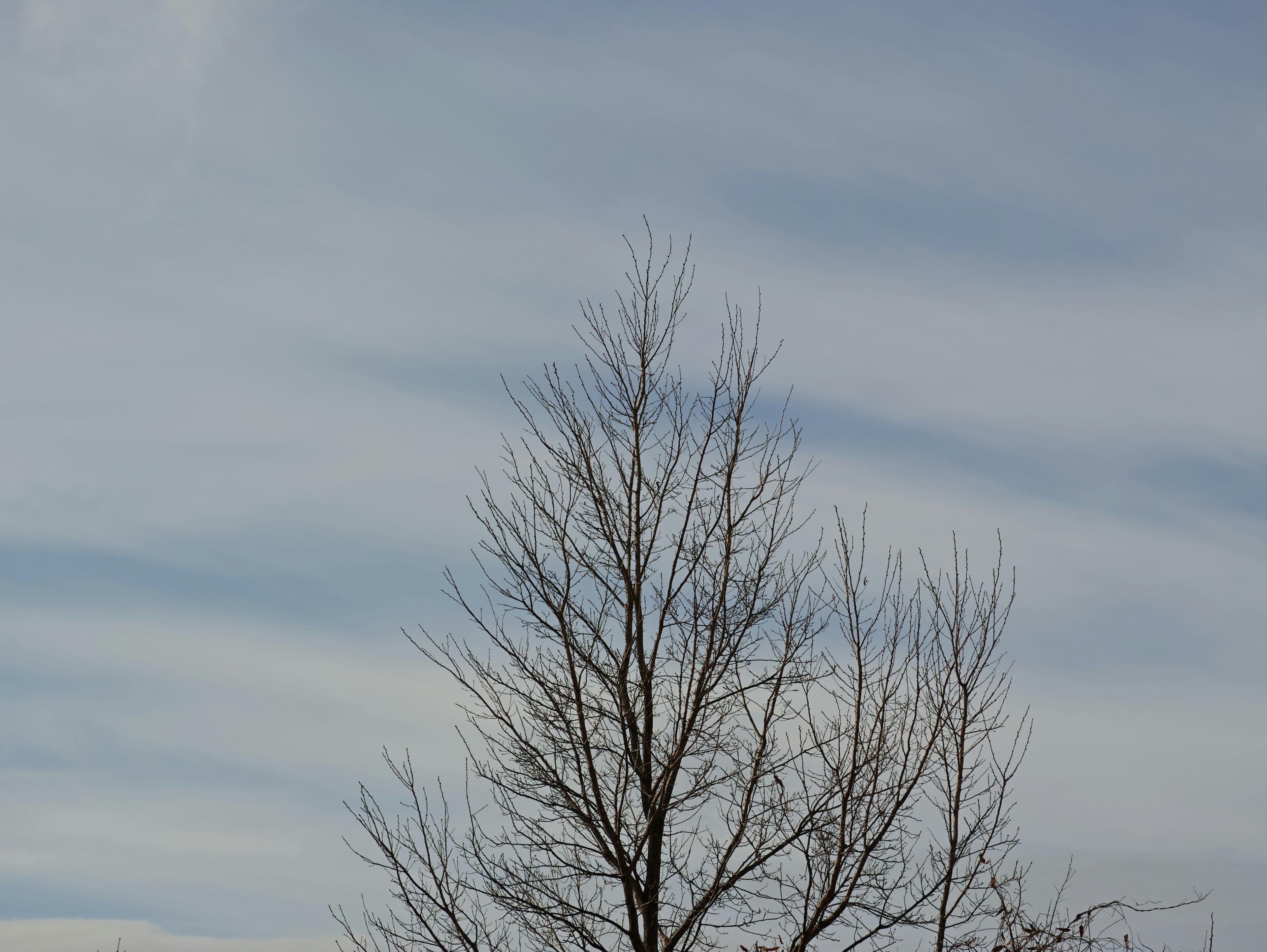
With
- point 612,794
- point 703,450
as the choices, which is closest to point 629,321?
point 703,450

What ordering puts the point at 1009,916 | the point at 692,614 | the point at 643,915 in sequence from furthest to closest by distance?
the point at 1009,916 < the point at 692,614 < the point at 643,915

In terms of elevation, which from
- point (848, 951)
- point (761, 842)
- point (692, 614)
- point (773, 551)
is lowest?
point (848, 951)

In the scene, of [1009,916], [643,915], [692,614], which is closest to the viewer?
[643,915]

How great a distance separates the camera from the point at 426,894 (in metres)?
8.16

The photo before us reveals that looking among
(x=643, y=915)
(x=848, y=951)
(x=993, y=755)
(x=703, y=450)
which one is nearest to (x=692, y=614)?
(x=703, y=450)

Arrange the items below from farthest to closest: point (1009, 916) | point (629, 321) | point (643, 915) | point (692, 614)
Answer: point (629, 321), point (1009, 916), point (692, 614), point (643, 915)

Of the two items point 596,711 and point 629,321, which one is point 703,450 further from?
point 596,711

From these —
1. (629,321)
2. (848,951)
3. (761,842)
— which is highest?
(629,321)

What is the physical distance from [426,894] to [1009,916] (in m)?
4.90

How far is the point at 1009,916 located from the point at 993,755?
1.40 meters

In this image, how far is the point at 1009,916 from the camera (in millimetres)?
9195

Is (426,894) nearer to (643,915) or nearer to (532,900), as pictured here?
(532,900)

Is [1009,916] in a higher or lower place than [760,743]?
lower

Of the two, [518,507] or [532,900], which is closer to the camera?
[532,900]
